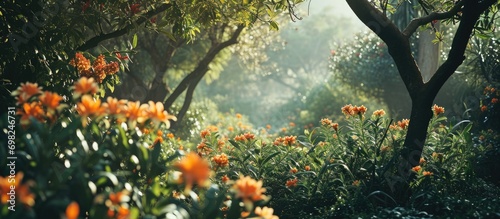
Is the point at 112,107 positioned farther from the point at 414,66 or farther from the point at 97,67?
the point at 414,66

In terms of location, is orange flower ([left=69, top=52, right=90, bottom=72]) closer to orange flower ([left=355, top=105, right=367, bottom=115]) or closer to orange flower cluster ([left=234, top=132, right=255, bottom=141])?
orange flower cluster ([left=234, top=132, right=255, bottom=141])

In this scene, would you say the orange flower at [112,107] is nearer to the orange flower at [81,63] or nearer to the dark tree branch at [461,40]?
the orange flower at [81,63]

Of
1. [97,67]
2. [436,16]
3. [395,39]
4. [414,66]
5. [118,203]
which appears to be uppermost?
[436,16]

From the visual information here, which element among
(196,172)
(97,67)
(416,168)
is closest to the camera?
(196,172)

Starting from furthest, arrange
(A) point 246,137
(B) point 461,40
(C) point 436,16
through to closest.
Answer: (A) point 246,137 < (C) point 436,16 < (B) point 461,40

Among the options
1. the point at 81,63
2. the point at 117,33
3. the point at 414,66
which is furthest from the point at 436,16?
the point at 81,63

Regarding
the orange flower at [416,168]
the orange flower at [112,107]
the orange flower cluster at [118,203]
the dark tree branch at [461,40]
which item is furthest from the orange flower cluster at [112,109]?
the dark tree branch at [461,40]

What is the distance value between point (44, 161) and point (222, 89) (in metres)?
32.6

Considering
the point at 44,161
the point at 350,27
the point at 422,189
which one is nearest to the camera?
the point at 44,161

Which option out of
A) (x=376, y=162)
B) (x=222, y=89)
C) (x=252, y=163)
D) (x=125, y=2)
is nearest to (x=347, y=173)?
(x=376, y=162)

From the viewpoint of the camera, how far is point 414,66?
495 centimetres

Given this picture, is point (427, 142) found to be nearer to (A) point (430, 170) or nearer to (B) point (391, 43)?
(A) point (430, 170)

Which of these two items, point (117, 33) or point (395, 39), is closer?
point (395, 39)

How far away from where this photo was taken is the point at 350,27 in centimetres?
5538
